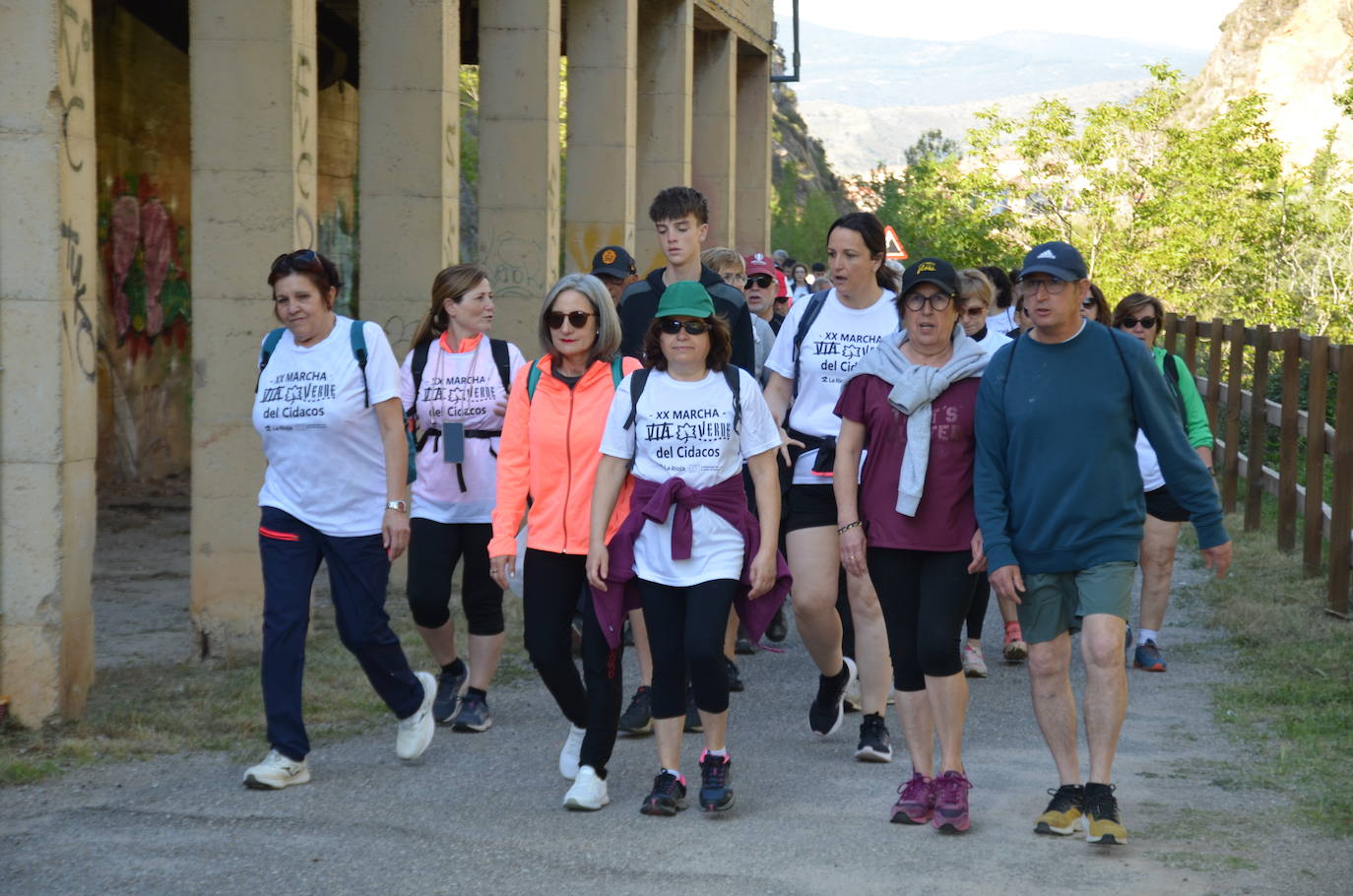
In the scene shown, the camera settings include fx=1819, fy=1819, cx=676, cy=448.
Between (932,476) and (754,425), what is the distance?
64cm

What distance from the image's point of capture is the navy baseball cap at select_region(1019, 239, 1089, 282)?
594cm

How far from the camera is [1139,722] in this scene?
8.04 meters

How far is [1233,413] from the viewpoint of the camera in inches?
597

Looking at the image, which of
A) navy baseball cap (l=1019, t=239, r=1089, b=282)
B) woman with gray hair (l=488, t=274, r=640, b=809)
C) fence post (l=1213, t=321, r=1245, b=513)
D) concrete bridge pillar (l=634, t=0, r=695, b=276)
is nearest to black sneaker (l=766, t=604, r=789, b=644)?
woman with gray hair (l=488, t=274, r=640, b=809)

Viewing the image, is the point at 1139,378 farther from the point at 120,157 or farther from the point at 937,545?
the point at 120,157

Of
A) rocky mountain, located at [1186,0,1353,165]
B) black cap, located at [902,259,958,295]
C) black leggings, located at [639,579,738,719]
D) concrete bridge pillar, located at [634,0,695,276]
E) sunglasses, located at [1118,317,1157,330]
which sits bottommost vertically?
→ black leggings, located at [639,579,738,719]

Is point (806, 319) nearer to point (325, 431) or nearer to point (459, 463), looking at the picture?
point (459, 463)

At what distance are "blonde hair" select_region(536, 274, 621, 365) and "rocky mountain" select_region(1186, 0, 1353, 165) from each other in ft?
209

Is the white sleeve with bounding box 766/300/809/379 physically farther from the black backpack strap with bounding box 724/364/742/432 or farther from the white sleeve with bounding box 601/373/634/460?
the white sleeve with bounding box 601/373/634/460

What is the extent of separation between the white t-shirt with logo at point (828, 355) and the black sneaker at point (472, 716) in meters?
1.80

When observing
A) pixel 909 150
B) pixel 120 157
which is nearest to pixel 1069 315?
pixel 120 157

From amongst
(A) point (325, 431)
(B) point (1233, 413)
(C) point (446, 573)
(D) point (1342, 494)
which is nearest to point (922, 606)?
(A) point (325, 431)

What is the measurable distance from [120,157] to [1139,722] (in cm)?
1150

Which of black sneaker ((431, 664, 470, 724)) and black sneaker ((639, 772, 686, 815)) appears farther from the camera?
black sneaker ((431, 664, 470, 724))
